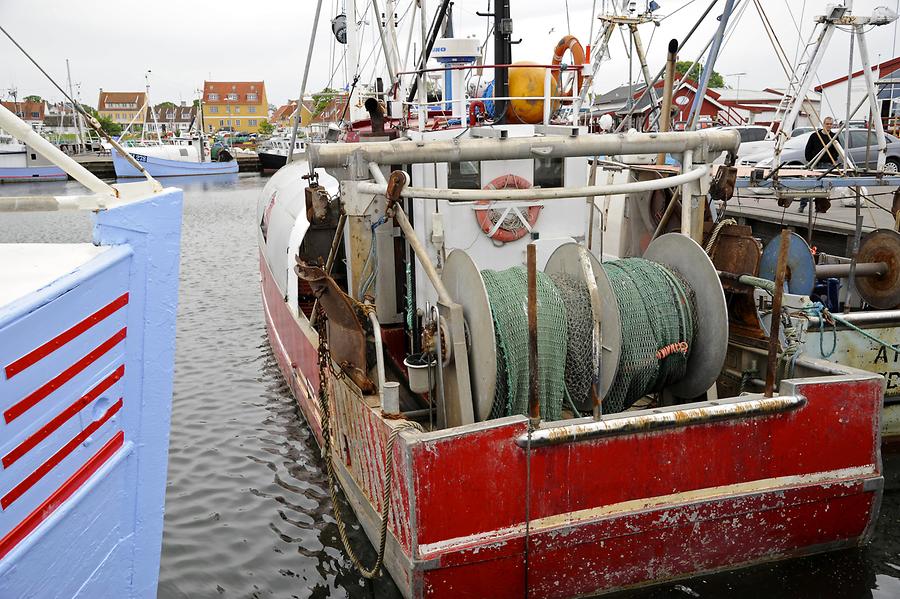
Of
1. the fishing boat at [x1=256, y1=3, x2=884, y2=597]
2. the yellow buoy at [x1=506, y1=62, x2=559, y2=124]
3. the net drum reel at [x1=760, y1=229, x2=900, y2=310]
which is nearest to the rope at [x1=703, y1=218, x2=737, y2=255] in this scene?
the fishing boat at [x1=256, y1=3, x2=884, y2=597]

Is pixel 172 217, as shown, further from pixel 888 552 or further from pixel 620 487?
pixel 888 552

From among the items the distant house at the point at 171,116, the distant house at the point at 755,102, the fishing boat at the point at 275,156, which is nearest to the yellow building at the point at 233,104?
the distant house at the point at 171,116

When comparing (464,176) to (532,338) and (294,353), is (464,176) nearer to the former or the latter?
(532,338)

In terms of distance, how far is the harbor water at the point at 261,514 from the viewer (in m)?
5.82

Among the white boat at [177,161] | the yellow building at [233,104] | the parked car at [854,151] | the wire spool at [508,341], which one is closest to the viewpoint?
the wire spool at [508,341]

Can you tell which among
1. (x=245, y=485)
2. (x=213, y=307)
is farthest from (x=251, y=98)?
(x=245, y=485)

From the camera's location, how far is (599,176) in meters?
13.3

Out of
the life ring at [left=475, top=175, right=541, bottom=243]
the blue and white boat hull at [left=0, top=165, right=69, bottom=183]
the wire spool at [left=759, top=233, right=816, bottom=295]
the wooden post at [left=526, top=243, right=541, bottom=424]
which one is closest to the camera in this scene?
the wooden post at [left=526, top=243, right=541, bottom=424]

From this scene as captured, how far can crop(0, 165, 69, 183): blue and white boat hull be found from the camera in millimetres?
51094

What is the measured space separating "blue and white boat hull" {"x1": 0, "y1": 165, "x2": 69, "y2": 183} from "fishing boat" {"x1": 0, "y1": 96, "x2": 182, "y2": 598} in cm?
5534

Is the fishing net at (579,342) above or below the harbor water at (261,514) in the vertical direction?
above

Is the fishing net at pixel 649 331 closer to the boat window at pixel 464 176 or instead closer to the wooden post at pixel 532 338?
the wooden post at pixel 532 338

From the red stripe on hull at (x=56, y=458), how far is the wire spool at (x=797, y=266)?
271 inches

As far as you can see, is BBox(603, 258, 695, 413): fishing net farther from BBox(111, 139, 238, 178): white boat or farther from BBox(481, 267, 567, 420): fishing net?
BBox(111, 139, 238, 178): white boat
